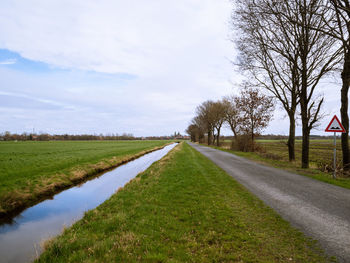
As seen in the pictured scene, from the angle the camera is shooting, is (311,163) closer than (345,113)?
No

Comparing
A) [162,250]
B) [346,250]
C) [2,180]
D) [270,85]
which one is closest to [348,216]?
[346,250]

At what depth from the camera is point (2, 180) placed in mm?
12555

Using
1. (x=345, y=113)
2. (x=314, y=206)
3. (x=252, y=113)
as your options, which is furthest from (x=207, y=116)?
(x=314, y=206)

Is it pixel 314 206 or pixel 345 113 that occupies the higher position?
pixel 345 113

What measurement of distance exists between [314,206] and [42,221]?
10640mm

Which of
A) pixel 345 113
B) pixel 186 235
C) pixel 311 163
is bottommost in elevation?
pixel 186 235

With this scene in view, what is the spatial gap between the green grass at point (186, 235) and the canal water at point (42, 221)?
1309mm

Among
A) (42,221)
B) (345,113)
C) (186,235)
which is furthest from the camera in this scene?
(345,113)

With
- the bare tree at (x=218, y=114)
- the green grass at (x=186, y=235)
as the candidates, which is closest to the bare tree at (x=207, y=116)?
the bare tree at (x=218, y=114)

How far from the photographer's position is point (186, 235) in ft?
15.7

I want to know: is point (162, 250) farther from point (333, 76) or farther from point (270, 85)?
point (270, 85)

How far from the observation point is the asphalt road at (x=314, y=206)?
4242mm

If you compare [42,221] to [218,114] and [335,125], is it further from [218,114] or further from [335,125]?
[218,114]

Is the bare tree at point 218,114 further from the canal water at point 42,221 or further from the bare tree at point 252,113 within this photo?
the canal water at point 42,221
